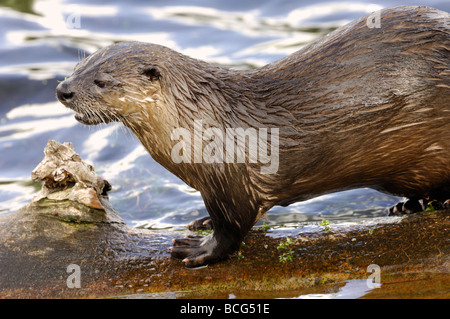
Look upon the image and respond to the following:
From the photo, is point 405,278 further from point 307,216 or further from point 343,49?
point 307,216

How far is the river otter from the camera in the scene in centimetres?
331

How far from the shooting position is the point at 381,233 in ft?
11.5

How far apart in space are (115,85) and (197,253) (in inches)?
37.6

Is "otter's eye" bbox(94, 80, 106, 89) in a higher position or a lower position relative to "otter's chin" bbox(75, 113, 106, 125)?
higher

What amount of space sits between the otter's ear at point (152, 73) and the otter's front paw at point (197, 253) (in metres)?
0.87

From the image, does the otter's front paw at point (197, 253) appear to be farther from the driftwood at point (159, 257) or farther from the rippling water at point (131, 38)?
the rippling water at point (131, 38)

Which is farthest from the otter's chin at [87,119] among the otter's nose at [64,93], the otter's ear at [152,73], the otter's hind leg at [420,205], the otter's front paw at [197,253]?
the otter's hind leg at [420,205]

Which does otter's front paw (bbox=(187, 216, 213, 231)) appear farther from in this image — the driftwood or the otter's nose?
the otter's nose

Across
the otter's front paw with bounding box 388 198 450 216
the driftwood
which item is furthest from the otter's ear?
the otter's front paw with bounding box 388 198 450 216

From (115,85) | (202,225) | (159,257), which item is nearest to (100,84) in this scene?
(115,85)

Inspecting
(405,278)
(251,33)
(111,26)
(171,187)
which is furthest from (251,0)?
(405,278)

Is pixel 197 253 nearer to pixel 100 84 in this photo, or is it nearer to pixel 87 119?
pixel 87 119

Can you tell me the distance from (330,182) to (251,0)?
5.57m

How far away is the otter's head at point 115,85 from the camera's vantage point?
10.7 feet
